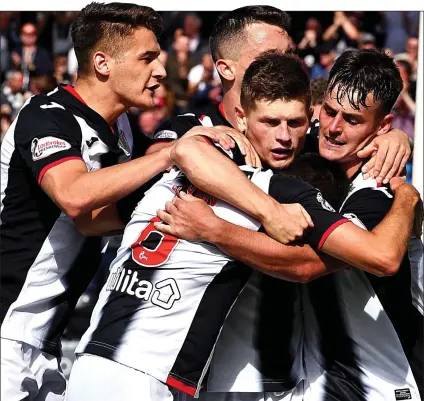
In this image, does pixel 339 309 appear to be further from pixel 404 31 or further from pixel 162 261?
pixel 404 31

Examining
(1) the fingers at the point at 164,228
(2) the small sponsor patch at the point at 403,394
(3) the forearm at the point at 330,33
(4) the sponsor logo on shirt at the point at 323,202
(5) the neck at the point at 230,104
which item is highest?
(3) the forearm at the point at 330,33

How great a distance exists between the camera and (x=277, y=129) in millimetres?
3984

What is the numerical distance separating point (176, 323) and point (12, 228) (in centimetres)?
140

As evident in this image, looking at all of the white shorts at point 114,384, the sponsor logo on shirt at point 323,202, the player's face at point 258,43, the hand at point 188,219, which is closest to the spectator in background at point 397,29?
the player's face at point 258,43

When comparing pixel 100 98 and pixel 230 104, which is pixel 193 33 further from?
pixel 100 98

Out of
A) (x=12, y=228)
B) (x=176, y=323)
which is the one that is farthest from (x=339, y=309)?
(x=12, y=228)

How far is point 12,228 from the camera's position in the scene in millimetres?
4648

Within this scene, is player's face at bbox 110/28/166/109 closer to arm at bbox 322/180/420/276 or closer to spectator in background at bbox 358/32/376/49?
arm at bbox 322/180/420/276

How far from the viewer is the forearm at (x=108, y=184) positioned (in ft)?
13.4

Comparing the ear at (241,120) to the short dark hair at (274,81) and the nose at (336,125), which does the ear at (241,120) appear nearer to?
the short dark hair at (274,81)

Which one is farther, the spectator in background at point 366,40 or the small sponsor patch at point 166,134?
the spectator in background at point 366,40

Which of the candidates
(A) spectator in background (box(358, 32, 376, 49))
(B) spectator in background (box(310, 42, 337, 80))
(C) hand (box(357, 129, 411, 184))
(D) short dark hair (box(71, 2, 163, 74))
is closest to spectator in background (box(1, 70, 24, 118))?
(B) spectator in background (box(310, 42, 337, 80))

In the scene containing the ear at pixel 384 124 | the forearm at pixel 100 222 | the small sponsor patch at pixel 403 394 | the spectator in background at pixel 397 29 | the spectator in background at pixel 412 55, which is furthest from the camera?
the spectator in background at pixel 397 29

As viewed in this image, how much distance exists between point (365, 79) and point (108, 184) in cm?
134
